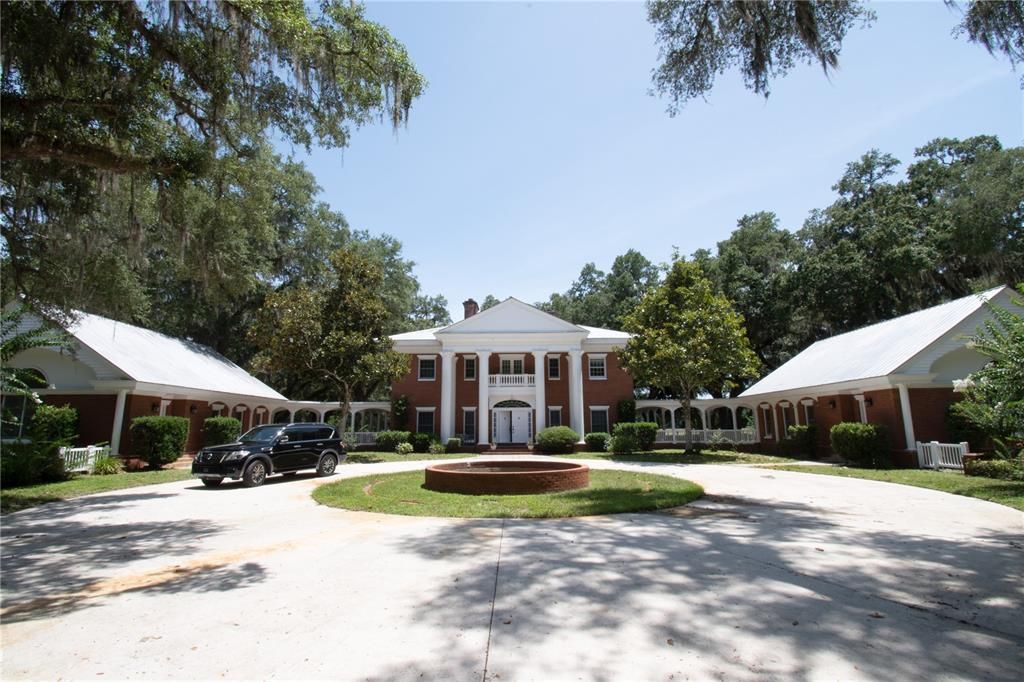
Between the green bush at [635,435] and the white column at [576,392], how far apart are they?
2219 millimetres

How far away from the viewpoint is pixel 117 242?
12.5 metres

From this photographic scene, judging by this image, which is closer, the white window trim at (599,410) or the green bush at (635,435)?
the green bush at (635,435)

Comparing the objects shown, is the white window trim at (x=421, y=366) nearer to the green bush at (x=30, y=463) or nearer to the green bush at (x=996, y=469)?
the green bush at (x=30, y=463)

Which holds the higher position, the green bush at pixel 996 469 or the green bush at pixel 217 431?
the green bush at pixel 217 431

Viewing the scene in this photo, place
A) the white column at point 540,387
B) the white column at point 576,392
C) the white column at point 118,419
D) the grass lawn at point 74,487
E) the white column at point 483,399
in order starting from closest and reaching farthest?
1. the grass lawn at point 74,487
2. the white column at point 118,419
3. the white column at point 576,392
4. the white column at point 483,399
5. the white column at point 540,387

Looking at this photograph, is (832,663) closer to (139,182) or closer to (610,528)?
(610,528)

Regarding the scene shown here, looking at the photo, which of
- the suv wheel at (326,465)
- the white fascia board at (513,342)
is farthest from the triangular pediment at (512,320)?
the suv wheel at (326,465)

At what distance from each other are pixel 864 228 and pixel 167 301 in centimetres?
4478

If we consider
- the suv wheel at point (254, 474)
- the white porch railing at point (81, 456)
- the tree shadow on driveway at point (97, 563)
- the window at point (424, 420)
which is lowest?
the tree shadow on driveway at point (97, 563)

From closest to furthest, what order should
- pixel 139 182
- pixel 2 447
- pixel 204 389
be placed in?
pixel 139 182
pixel 2 447
pixel 204 389

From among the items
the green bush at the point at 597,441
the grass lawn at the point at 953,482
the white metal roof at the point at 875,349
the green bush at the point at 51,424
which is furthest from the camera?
the green bush at the point at 597,441

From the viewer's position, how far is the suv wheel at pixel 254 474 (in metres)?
14.2

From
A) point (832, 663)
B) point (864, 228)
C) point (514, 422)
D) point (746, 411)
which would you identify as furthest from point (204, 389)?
point (864, 228)

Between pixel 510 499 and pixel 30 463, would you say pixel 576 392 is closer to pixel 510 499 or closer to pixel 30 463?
pixel 510 499
